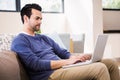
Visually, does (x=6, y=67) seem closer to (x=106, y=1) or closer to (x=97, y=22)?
(x=97, y=22)

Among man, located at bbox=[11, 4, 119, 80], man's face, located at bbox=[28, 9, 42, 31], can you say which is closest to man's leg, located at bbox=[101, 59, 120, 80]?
man, located at bbox=[11, 4, 119, 80]

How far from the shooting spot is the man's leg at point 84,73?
70.1 inches

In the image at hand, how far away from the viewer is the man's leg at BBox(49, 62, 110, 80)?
178cm

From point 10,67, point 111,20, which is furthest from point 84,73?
point 111,20

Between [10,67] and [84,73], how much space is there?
1.89ft

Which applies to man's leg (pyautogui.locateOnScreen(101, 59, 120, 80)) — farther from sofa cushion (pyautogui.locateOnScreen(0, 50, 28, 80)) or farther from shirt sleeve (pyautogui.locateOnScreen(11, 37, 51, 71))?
sofa cushion (pyautogui.locateOnScreen(0, 50, 28, 80))

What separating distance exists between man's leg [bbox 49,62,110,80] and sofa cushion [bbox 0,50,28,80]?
10.6 inches

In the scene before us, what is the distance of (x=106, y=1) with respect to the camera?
4.70 metres

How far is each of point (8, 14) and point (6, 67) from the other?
222 centimetres

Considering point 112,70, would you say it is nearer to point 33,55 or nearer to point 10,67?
point 33,55

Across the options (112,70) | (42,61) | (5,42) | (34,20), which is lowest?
(112,70)

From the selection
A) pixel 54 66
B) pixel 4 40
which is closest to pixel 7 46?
pixel 4 40

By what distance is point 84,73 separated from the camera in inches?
70.7

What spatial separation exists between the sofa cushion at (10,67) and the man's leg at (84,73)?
269mm
